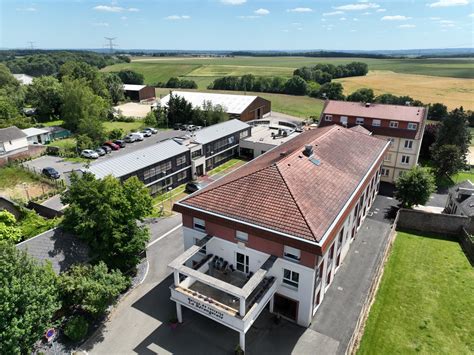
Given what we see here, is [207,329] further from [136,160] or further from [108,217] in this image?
[136,160]

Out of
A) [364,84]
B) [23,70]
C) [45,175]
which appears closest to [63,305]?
[45,175]

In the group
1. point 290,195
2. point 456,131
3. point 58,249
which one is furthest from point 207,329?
point 456,131

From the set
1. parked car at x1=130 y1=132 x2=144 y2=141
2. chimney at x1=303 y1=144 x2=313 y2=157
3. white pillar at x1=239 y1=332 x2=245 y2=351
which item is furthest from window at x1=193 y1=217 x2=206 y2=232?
parked car at x1=130 y1=132 x2=144 y2=141

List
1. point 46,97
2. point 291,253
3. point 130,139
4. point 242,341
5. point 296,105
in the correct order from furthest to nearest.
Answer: point 296,105, point 46,97, point 130,139, point 291,253, point 242,341

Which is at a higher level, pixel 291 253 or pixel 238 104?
pixel 238 104

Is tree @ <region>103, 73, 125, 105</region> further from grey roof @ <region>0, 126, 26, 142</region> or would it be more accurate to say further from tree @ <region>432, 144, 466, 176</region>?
tree @ <region>432, 144, 466, 176</region>

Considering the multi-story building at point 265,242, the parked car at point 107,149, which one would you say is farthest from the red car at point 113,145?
the multi-story building at point 265,242
